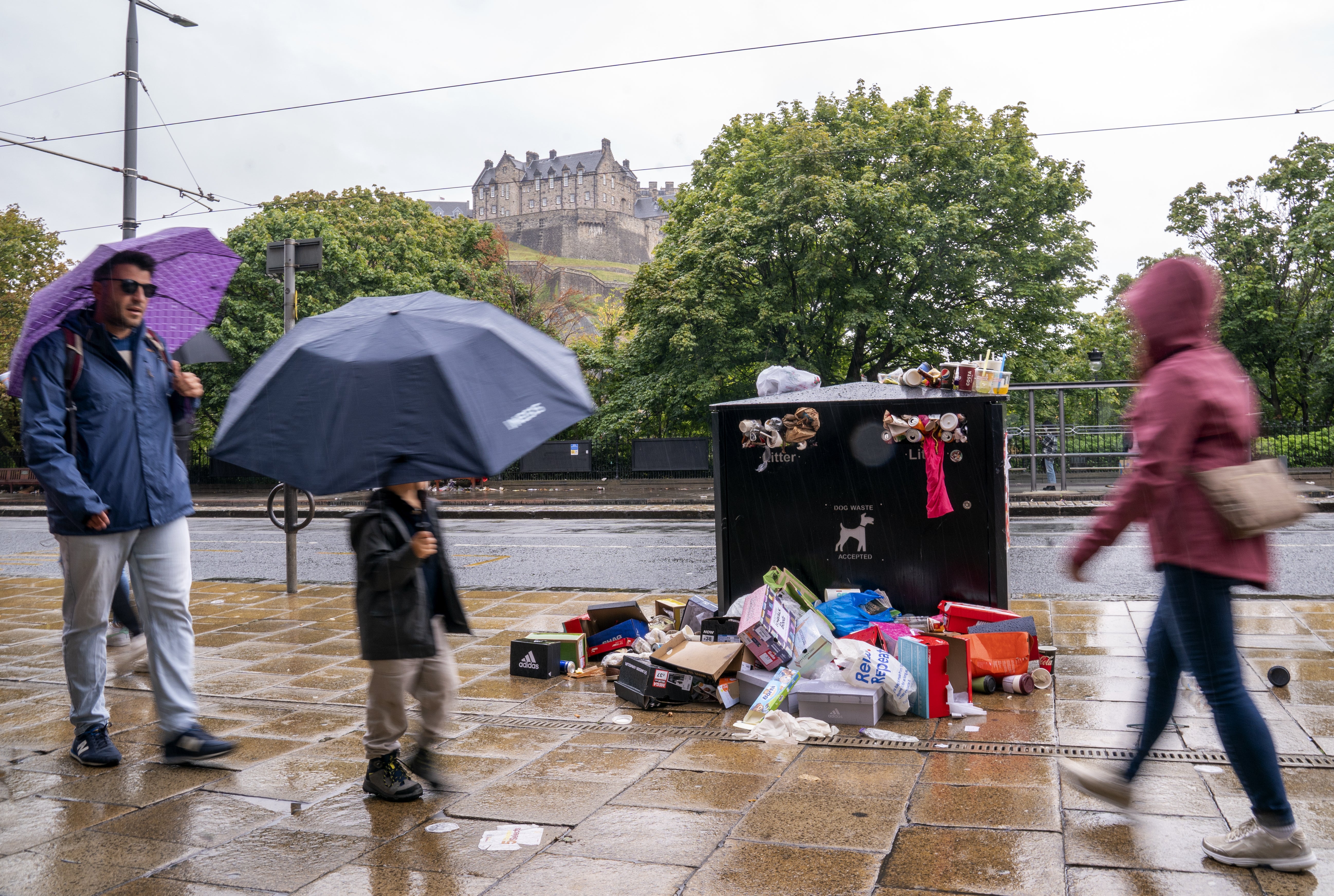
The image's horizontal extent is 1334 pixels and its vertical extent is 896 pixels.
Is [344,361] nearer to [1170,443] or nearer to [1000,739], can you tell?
[1170,443]

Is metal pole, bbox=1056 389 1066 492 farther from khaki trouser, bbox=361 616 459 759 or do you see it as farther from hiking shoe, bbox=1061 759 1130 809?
khaki trouser, bbox=361 616 459 759

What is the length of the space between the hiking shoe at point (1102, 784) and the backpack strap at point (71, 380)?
3913 mm

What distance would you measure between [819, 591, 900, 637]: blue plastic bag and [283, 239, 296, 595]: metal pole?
5.02 m

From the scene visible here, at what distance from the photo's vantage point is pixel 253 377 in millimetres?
3465

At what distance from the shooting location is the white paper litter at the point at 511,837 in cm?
316

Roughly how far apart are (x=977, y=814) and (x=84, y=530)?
3.53 meters

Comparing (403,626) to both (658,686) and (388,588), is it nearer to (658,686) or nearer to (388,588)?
(388,588)

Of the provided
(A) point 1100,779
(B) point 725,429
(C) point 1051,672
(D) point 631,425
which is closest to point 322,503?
(D) point 631,425

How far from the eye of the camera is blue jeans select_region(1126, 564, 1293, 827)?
9.20 feet

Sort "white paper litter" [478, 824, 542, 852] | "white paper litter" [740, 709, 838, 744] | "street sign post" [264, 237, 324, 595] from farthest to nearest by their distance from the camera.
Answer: "street sign post" [264, 237, 324, 595], "white paper litter" [740, 709, 838, 744], "white paper litter" [478, 824, 542, 852]

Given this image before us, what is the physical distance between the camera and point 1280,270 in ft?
98.1

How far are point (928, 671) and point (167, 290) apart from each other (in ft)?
12.8

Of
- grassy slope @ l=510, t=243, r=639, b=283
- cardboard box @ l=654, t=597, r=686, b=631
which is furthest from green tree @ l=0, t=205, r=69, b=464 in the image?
grassy slope @ l=510, t=243, r=639, b=283

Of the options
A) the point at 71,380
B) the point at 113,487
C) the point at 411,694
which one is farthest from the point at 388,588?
the point at 71,380
